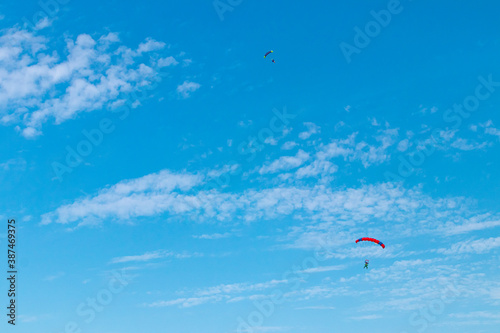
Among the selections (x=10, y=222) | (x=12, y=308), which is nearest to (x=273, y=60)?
(x=10, y=222)

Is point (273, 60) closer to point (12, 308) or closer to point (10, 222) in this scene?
point (10, 222)

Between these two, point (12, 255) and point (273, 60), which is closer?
point (12, 255)

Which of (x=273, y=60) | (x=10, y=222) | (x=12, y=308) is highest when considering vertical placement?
(x=273, y=60)

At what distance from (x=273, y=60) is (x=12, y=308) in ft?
189

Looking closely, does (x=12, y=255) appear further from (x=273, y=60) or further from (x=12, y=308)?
(x=273, y=60)

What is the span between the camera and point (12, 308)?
81.3 metres

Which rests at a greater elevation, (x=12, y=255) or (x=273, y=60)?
(x=273, y=60)

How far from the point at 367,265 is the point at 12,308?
7896 cm

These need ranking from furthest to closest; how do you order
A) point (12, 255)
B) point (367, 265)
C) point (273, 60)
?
point (367, 265) → point (273, 60) → point (12, 255)

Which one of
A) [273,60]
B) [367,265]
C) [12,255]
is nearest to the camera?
[12,255]

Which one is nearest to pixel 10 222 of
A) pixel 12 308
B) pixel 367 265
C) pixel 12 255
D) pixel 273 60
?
pixel 12 255

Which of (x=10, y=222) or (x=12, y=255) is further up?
(x=10, y=222)

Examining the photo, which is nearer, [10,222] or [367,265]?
[10,222]

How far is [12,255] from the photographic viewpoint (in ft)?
265
